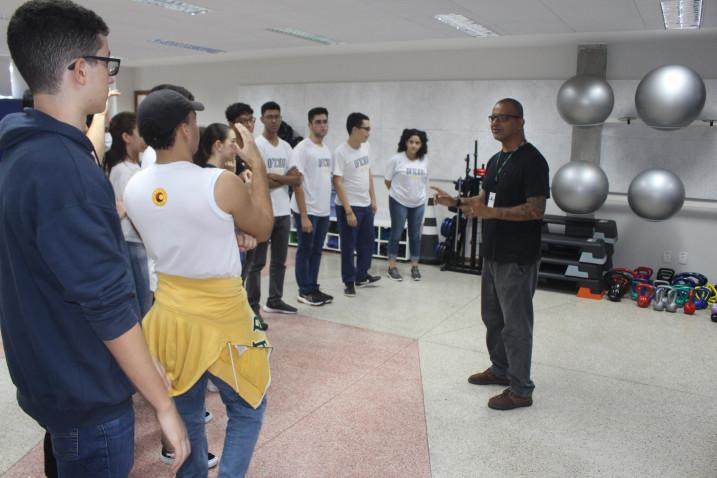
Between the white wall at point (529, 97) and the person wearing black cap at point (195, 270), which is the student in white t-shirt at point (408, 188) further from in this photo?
the person wearing black cap at point (195, 270)

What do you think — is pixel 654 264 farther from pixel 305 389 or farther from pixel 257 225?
pixel 257 225

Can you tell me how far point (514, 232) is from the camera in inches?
118

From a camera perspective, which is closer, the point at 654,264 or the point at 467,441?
the point at 467,441

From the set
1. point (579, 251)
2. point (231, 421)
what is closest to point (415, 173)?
point (579, 251)

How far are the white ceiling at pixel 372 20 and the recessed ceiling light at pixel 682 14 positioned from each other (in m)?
0.06

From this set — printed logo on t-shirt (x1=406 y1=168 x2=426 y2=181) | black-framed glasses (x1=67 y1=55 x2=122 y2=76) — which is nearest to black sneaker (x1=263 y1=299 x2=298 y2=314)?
printed logo on t-shirt (x1=406 y1=168 x2=426 y2=181)

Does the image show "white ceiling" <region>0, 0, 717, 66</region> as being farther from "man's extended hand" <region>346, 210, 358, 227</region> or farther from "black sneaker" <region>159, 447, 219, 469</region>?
"black sneaker" <region>159, 447, 219, 469</region>

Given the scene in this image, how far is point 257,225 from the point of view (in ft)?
5.82

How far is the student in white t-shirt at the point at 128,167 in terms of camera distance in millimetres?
2873

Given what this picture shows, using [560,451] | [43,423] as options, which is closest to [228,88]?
[560,451]

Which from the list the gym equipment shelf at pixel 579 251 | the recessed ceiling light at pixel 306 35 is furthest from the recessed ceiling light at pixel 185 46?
the gym equipment shelf at pixel 579 251

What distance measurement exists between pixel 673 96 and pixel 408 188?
8.42 feet

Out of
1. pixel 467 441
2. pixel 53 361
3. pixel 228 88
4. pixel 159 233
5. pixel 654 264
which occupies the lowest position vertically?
pixel 467 441

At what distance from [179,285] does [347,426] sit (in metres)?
1.55
